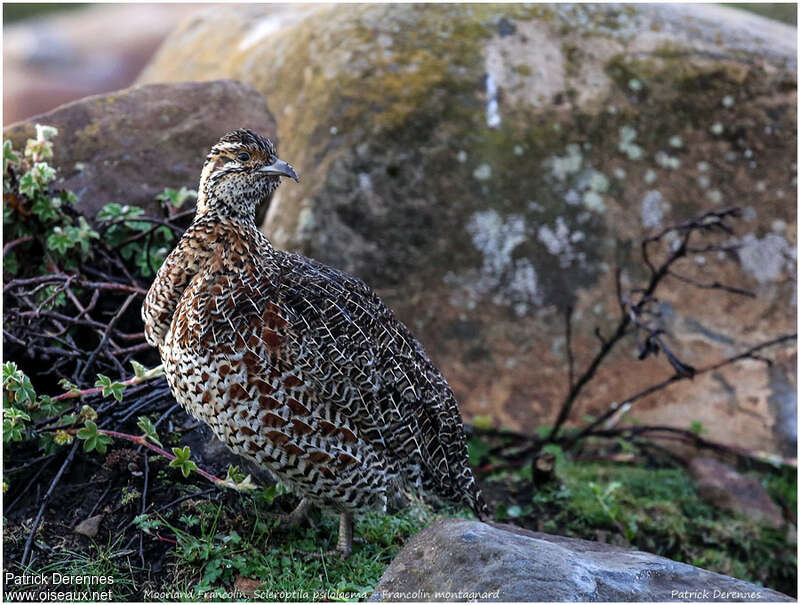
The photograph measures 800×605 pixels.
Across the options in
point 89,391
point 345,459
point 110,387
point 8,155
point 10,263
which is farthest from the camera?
point 10,263

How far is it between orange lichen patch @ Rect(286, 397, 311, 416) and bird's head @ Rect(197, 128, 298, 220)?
3.20 feet

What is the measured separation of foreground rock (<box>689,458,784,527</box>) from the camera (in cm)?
555

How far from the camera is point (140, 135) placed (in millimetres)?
5727

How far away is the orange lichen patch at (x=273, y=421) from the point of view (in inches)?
146

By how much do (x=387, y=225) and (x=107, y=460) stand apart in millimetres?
2729

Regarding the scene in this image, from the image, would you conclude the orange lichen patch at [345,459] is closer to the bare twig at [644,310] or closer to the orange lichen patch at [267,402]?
the orange lichen patch at [267,402]

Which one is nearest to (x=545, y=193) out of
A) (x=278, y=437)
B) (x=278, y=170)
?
(x=278, y=170)

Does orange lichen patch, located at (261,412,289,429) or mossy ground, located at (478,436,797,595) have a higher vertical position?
orange lichen patch, located at (261,412,289,429)

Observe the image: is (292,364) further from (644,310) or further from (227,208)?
(644,310)

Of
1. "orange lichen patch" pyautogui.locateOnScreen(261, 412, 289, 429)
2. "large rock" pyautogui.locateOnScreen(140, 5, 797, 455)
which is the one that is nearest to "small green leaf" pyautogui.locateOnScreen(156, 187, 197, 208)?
"large rock" pyautogui.locateOnScreen(140, 5, 797, 455)

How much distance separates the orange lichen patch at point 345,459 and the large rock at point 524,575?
0.51 meters

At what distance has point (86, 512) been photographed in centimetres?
414

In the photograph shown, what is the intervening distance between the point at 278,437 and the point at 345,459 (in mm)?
320

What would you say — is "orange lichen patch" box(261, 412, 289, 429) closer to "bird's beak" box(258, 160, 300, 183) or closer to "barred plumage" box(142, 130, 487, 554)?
"barred plumage" box(142, 130, 487, 554)
